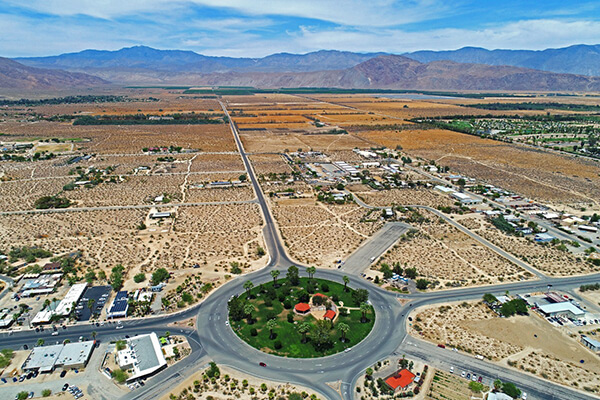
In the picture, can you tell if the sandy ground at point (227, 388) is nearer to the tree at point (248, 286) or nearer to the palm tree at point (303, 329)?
the palm tree at point (303, 329)

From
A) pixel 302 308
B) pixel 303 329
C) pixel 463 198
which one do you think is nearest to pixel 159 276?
pixel 302 308

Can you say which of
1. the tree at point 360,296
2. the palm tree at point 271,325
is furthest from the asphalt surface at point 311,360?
the palm tree at point 271,325

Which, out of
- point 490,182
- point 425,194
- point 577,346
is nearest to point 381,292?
point 577,346

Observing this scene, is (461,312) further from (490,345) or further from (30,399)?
(30,399)

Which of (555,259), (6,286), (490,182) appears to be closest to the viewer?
(6,286)

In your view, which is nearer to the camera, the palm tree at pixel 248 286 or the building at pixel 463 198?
the palm tree at pixel 248 286

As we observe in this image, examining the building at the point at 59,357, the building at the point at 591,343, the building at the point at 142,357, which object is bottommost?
the building at the point at 59,357
